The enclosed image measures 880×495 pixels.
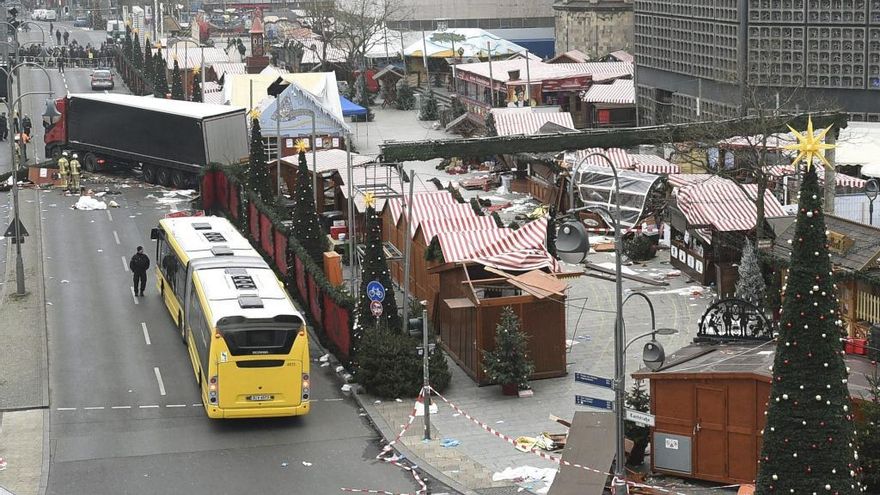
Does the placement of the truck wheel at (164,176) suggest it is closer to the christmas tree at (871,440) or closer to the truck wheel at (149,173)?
the truck wheel at (149,173)

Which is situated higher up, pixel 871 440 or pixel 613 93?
pixel 613 93

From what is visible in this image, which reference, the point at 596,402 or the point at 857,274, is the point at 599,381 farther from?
the point at 857,274

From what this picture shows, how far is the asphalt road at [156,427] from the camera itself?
27094 millimetres

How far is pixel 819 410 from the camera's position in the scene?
20000mm

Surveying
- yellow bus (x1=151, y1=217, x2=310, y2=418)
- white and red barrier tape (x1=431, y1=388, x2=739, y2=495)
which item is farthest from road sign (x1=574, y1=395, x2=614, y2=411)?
yellow bus (x1=151, y1=217, x2=310, y2=418)

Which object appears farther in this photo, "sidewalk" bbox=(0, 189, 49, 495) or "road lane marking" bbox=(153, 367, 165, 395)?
"road lane marking" bbox=(153, 367, 165, 395)

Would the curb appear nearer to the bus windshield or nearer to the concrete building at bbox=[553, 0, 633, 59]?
the bus windshield

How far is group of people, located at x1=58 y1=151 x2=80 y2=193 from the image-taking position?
60.2m

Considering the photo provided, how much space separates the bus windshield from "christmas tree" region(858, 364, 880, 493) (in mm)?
11012

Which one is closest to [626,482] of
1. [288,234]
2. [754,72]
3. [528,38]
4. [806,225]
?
[806,225]

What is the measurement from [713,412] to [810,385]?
17.9 feet

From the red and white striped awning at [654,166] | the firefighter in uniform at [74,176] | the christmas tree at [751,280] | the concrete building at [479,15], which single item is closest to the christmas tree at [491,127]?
the red and white striped awning at [654,166]

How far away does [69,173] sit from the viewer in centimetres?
6100

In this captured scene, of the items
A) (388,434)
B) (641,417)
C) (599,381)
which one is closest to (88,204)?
(388,434)
